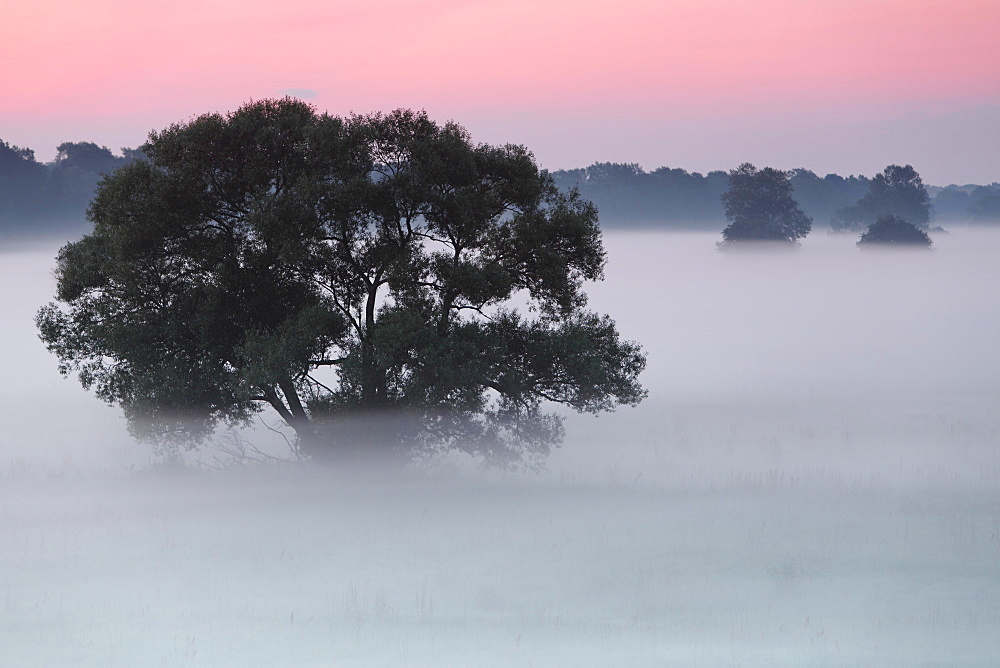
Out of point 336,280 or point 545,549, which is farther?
point 336,280

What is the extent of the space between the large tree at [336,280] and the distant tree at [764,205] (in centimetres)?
16767

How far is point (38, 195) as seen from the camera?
630 feet

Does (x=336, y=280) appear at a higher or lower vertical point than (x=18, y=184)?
lower

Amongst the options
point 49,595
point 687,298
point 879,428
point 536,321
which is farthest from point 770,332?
point 49,595

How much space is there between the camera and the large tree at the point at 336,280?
3130 cm

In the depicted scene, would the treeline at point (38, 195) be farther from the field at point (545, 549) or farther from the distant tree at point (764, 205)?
the field at point (545, 549)

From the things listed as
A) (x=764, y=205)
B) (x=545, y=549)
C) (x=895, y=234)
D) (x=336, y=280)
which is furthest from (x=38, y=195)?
(x=545, y=549)

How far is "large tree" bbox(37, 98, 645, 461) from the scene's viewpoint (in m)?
31.3

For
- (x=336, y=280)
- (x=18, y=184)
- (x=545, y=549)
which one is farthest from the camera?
(x=18, y=184)

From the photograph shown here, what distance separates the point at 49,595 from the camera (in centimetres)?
2600

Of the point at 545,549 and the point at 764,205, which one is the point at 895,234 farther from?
the point at 545,549

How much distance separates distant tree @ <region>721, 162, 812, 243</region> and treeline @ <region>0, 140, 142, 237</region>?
11285cm

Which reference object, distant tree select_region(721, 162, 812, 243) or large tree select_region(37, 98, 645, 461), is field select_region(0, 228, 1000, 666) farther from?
distant tree select_region(721, 162, 812, 243)

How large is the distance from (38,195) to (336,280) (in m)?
180
